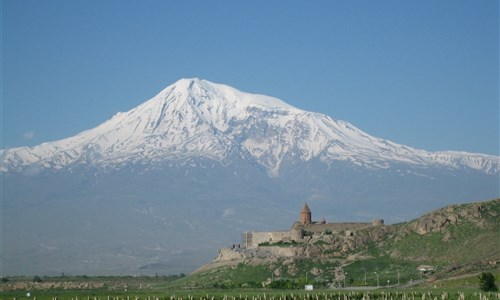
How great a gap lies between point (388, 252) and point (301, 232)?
49.7ft

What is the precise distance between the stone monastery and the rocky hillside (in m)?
→ 3.23

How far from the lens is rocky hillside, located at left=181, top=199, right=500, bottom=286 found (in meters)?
93.9

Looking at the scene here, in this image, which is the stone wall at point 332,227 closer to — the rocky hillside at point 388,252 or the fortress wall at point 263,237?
the fortress wall at point 263,237

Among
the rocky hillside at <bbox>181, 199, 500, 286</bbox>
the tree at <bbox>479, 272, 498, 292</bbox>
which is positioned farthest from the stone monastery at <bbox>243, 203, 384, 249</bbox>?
the tree at <bbox>479, 272, 498, 292</bbox>

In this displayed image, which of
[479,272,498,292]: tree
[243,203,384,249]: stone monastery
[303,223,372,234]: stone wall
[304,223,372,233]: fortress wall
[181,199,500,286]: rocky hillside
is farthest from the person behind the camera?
[304,223,372,233]: fortress wall

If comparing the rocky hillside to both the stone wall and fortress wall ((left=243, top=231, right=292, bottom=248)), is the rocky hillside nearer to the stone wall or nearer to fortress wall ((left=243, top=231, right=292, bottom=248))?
fortress wall ((left=243, top=231, right=292, bottom=248))

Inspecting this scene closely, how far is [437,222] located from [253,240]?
Answer: 26.0m

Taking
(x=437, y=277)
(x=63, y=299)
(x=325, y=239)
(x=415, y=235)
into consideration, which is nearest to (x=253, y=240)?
(x=325, y=239)

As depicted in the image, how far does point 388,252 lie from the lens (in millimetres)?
101500

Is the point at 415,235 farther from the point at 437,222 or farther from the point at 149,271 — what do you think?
the point at 149,271

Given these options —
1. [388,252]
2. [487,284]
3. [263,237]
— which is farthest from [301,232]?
[487,284]

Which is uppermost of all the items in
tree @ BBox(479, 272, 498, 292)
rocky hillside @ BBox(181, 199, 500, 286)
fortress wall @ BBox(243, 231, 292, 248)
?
fortress wall @ BBox(243, 231, 292, 248)

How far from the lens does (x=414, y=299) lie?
211 feet

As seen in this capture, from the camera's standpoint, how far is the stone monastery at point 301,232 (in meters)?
114
